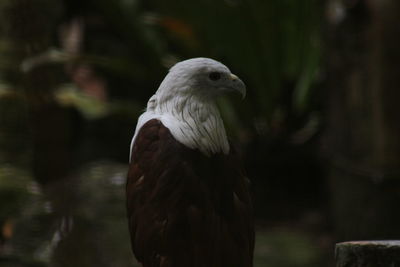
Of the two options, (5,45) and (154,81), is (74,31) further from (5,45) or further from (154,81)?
(5,45)

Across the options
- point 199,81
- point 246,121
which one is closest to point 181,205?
point 199,81

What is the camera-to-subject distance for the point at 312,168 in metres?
6.71

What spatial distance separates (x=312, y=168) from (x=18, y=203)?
3555 mm

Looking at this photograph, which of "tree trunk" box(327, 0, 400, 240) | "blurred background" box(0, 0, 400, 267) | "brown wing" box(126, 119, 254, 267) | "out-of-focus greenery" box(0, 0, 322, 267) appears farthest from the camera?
"tree trunk" box(327, 0, 400, 240)

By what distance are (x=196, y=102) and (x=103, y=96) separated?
5764 mm

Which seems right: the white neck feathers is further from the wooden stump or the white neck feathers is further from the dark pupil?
the wooden stump

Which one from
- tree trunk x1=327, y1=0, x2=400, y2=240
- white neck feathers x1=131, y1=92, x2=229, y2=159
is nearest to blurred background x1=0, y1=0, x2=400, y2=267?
tree trunk x1=327, y1=0, x2=400, y2=240

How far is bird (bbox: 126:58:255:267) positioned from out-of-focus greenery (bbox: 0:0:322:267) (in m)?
1.35

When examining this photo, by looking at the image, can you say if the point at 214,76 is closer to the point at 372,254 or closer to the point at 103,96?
the point at 372,254

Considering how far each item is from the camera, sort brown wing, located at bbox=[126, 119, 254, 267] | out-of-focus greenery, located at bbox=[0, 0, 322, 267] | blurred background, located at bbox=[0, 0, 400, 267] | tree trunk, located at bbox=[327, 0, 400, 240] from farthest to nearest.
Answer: tree trunk, located at bbox=[327, 0, 400, 240] < blurred background, located at bbox=[0, 0, 400, 267] < out-of-focus greenery, located at bbox=[0, 0, 322, 267] < brown wing, located at bbox=[126, 119, 254, 267]

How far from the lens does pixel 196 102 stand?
2.19 metres

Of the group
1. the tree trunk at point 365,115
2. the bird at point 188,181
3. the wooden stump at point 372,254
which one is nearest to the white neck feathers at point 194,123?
the bird at point 188,181

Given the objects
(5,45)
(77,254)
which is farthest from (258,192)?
(77,254)

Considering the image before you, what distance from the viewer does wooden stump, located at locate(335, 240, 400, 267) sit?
222 centimetres
